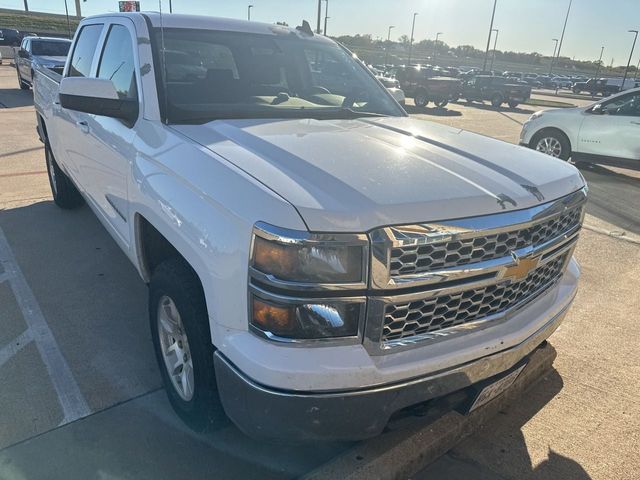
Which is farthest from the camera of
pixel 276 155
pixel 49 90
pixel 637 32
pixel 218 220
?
pixel 637 32

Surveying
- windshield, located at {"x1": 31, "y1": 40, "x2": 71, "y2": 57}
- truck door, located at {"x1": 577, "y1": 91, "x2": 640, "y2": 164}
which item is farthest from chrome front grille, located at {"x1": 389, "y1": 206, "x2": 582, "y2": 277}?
windshield, located at {"x1": 31, "y1": 40, "x2": 71, "y2": 57}

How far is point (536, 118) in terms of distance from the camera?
9.91 m

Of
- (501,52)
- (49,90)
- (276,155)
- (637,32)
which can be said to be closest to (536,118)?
(49,90)

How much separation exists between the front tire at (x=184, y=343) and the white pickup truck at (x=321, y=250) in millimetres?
10

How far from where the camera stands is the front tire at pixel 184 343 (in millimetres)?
2123

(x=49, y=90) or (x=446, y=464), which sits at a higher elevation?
(x=49, y=90)

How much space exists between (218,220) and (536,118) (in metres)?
9.45

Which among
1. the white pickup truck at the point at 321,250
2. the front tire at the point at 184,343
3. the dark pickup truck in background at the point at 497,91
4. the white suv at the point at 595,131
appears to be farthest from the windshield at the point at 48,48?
the dark pickup truck in background at the point at 497,91

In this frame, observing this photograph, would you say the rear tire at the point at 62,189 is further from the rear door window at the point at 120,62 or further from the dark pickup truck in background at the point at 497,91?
the dark pickup truck in background at the point at 497,91

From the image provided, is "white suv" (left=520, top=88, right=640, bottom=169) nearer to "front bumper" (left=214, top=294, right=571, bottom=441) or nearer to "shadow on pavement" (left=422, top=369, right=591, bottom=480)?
"shadow on pavement" (left=422, top=369, right=591, bottom=480)

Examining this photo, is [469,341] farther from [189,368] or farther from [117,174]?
[117,174]

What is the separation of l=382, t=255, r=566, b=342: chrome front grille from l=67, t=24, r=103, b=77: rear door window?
11.2 feet

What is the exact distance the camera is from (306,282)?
169 centimetres

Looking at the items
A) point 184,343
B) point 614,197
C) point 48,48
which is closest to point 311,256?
point 184,343
